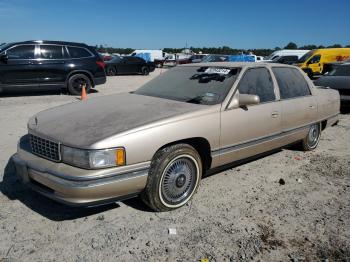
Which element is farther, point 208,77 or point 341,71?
point 341,71

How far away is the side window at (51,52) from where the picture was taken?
36.0 feet

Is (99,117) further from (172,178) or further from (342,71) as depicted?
(342,71)

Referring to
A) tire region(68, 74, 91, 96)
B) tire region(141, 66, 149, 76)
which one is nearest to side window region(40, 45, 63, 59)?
tire region(68, 74, 91, 96)

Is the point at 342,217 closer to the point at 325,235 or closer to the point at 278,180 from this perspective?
the point at 325,235

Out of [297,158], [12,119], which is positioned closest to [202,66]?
[297,158]

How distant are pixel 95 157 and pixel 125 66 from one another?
2094cm

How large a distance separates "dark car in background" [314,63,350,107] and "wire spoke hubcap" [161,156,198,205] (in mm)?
7324

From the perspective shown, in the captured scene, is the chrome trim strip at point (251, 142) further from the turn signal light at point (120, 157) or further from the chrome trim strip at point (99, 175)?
the turn signal light at point (120, 157)

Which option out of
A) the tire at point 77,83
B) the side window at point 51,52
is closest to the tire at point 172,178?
the tire at point 77,83

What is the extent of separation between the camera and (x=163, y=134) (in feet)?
11.0

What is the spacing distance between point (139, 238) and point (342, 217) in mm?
2113

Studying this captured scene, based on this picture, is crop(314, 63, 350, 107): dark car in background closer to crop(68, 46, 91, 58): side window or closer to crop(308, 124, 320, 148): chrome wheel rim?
crop(308, 124, 320, 148): chrome wheel rim

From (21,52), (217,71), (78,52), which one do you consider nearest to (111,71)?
(78,52)

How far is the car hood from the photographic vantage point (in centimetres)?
322
